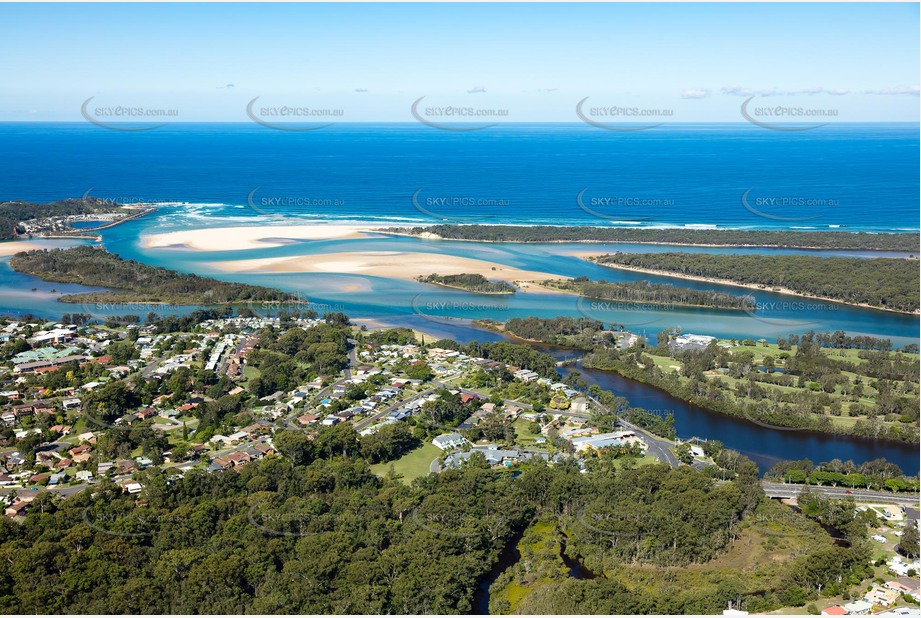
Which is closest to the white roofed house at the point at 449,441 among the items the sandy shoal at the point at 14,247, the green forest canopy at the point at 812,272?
the green forest canopy at the point at 812,272

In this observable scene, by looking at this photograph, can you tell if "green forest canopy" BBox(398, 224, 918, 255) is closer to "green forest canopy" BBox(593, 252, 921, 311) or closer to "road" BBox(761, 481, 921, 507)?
"green forest canopy" BBox(593, 252, 921, 311)

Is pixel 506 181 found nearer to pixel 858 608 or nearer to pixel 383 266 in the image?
pixel 383 266

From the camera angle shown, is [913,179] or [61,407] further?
[913,179]

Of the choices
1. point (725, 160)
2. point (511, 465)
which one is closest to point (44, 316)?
point (511, 465)

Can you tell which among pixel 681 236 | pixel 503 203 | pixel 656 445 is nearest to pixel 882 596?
pixel 656 445

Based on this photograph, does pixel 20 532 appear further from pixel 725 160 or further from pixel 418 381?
pixel 725 160
